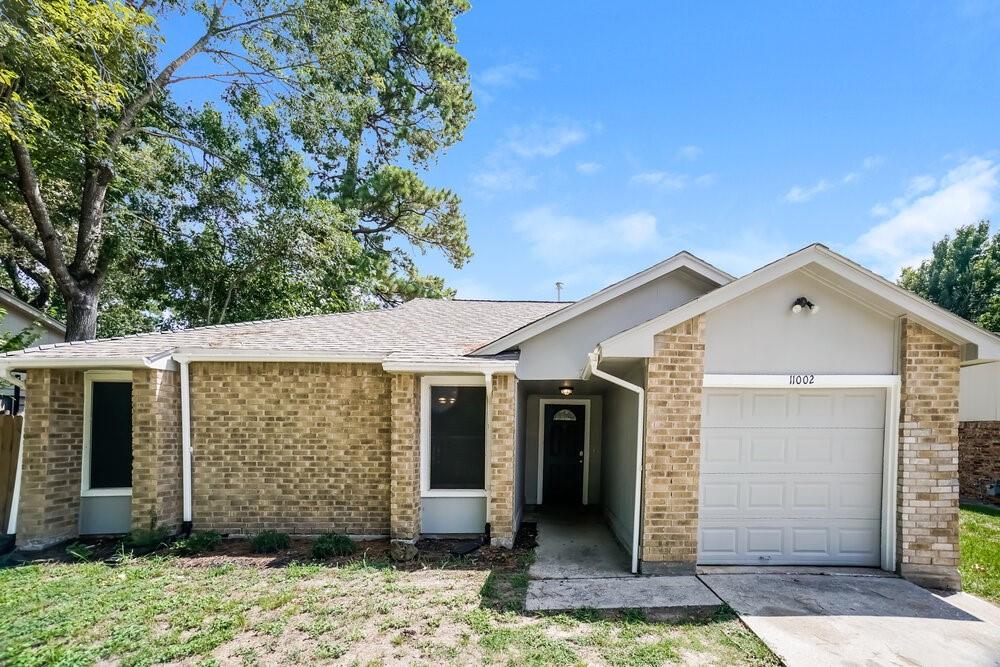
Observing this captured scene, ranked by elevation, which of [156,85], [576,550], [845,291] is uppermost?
[156,85]

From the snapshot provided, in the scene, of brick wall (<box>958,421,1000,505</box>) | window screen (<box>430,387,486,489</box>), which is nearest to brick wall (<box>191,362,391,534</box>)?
window screen (<box>430,387,486,489</box>)

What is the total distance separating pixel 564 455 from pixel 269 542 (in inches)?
241

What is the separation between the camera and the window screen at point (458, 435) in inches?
277

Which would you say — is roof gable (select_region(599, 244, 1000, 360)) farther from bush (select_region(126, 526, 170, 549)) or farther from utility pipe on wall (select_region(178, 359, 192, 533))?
bush (select_region(126, 526, 170, 549))

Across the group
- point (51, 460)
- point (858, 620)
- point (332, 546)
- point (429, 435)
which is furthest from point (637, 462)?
point (51, 460)

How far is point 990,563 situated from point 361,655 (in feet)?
28.3

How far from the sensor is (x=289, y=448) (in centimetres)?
685

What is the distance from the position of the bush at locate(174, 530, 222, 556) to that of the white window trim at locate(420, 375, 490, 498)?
3048 mm

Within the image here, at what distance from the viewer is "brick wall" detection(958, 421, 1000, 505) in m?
11.4

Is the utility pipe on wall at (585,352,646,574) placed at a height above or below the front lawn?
above

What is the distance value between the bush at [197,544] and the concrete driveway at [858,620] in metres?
6.76

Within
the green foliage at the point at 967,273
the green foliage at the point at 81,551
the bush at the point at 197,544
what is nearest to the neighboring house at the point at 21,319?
the green foliage at the point at 81,551

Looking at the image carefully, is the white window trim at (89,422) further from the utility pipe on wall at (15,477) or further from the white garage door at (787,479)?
the white garage door at (787,479)

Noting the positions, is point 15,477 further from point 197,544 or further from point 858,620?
point 858,620
